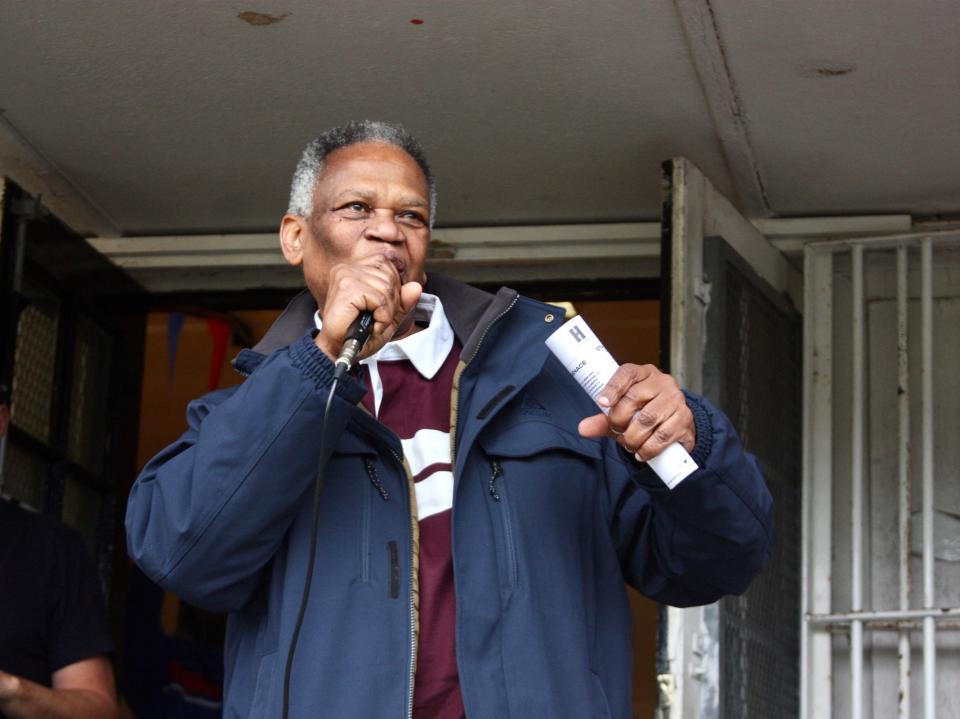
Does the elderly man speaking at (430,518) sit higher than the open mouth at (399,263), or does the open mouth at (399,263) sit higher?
the open mouth at (399,263)

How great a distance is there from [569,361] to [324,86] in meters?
1.78

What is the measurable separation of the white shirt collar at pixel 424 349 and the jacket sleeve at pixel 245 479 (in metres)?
0.31

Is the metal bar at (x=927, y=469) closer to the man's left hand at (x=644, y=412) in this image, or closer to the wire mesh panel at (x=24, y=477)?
the man's left hand at (x=644, y=412)

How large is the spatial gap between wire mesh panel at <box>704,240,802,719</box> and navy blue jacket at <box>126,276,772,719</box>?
1.30 meters

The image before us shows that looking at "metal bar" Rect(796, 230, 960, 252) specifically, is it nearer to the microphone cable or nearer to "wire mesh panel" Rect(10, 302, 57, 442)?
"wire mesh panel" Rect(10, 302, 57, 442)

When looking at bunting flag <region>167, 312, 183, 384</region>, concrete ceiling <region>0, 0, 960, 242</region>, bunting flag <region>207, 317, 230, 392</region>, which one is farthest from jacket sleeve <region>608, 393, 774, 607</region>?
bunting flag <region>207, 317, 230, 392</region>

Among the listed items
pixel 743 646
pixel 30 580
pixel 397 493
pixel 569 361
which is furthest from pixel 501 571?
pixel 30 580

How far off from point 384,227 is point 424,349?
0.22 metres

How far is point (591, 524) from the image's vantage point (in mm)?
2641

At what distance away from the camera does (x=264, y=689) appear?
2406 millimetres

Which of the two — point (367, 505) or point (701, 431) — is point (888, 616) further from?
point (367, 505)

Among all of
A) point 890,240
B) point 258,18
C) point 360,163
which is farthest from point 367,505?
point 890,240

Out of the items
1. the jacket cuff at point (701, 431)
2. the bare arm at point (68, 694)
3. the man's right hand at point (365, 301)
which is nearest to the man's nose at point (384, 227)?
the man's right hand at point (365, 301)

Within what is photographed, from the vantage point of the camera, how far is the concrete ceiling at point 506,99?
357cm
